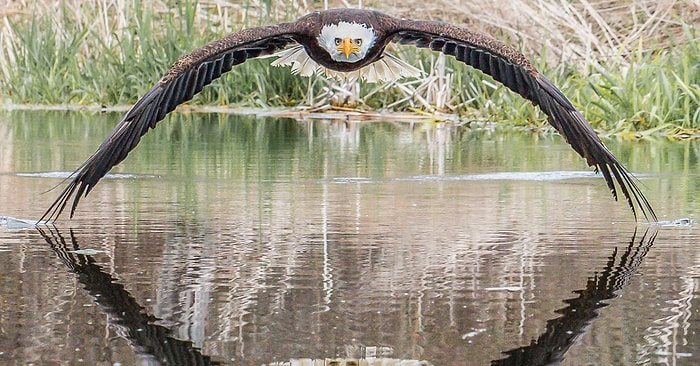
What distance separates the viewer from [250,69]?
56.0 ft

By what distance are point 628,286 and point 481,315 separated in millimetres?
790

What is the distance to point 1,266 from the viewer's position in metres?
5.61

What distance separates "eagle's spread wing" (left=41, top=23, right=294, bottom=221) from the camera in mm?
6758

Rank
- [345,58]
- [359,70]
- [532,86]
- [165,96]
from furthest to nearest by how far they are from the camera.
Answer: [359,70], [345,58], [532,86], [165,96]

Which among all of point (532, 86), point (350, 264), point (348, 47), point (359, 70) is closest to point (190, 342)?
point (350, 264)

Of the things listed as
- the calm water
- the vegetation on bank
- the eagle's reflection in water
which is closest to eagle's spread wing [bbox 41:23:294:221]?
the calm water

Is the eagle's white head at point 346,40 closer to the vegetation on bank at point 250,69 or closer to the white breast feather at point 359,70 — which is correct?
the white breast feather at point 359,70

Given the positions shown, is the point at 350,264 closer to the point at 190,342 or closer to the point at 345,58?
the point at 190,342

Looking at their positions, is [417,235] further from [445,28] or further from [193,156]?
[193,156]

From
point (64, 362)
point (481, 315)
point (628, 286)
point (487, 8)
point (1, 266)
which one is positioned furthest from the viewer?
point (487, 8)

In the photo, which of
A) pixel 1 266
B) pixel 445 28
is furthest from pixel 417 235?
pixel 1 266

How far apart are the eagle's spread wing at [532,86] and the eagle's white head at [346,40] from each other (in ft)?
2.53

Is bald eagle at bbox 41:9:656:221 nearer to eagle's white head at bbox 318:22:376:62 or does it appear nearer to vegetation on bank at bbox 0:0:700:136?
eagle's white head at bbox 318:22:376:62

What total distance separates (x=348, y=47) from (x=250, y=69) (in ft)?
29.9
